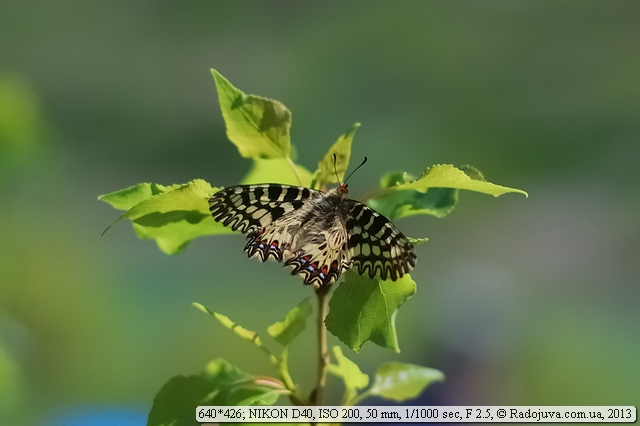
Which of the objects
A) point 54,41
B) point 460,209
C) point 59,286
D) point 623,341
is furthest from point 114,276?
point 623,341

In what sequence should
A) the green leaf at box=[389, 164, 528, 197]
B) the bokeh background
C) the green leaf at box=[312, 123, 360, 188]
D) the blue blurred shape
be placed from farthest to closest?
the bokeh background
the blue blurred shape
the green leaf at box=[312, 123, 360, 188]
the green leaf at box=[389, 164, 528, 197]

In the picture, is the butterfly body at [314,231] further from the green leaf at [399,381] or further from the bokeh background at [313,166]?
the bokeh background at [313,166]

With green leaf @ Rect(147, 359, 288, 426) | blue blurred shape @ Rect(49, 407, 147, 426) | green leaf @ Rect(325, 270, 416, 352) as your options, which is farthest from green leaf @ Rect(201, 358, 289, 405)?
blue blurred shape @ Rect(49, 407, 147, 426)

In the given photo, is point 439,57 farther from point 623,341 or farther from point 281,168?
point 281,168

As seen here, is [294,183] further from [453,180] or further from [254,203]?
[453,180]

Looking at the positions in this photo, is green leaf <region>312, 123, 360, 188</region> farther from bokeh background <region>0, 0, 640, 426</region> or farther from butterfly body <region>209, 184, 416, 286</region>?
bokeh background <region>0, 0, 640, 426</region>
